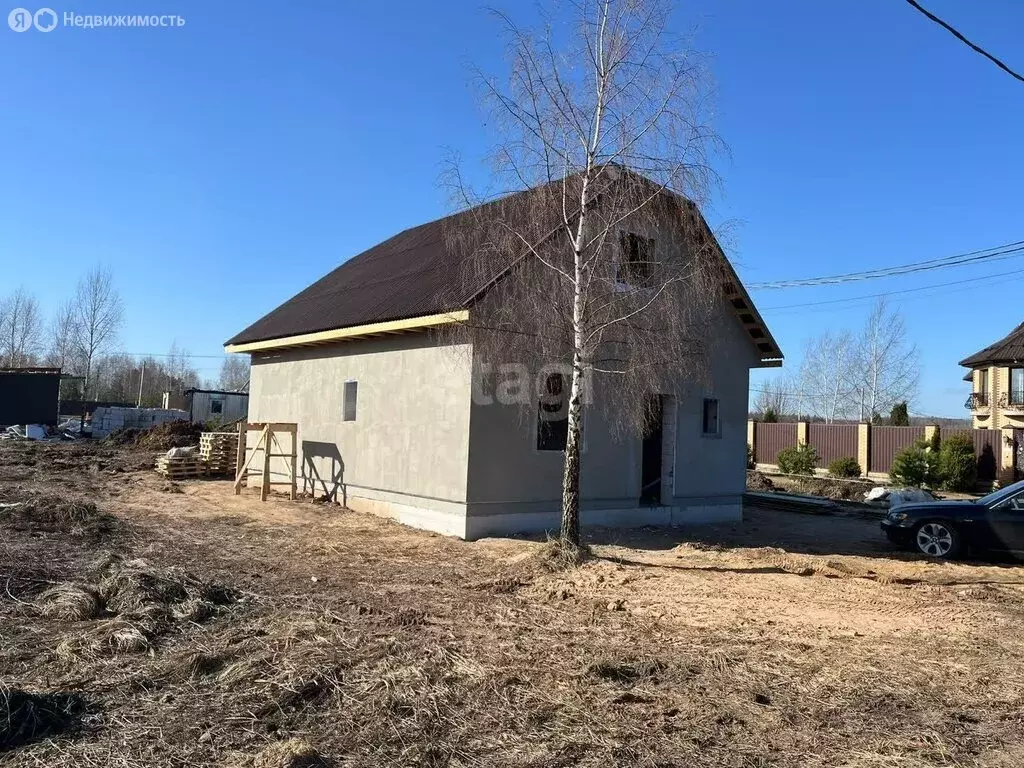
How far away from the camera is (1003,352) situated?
37344mm


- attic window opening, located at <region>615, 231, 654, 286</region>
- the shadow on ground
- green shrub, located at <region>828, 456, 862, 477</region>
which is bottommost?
the shadow on ground

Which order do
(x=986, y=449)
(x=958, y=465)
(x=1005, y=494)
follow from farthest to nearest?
(x=986, y=449), (x=958, y=465), (x=1005, y=494)

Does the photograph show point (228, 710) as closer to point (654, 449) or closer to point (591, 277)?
point (591, 277)

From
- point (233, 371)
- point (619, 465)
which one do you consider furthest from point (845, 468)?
point (233, 371)

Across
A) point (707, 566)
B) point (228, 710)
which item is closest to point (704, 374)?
point (707, 566)

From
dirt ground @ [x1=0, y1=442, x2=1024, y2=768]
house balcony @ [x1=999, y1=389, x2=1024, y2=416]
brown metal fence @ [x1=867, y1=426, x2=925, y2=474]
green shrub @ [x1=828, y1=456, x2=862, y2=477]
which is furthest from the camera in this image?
house balcony @ [x1=999, y1=389, x2=1024, y2=416]

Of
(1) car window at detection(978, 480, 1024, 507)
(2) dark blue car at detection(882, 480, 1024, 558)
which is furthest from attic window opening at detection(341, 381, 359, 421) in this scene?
(1) car window at detection(978, 480, 1024, 507)

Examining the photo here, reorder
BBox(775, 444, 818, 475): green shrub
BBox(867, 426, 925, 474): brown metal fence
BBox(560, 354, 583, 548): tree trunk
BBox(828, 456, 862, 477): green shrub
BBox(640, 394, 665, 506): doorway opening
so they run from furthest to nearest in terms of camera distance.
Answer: BBox(867, 426, 925, 474): brown metal fence < BBox(775, 444, 818, 475): green shrub < BBox(828, 456, 862, 477): green shrub < BBox(640, 394, 665, 506): doorway opening < BBox(560, 354, 583, 548): tree trunk

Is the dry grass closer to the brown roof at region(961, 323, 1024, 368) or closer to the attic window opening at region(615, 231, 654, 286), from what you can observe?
the attic window opening at region(615, 231, 654, 286)

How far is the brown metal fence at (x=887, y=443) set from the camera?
31.1m

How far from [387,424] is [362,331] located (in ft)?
5.95

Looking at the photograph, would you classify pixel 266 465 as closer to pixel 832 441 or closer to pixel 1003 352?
pixel 832 441

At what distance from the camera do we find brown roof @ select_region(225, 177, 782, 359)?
13180 millimetres

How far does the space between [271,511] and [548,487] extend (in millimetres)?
5612
